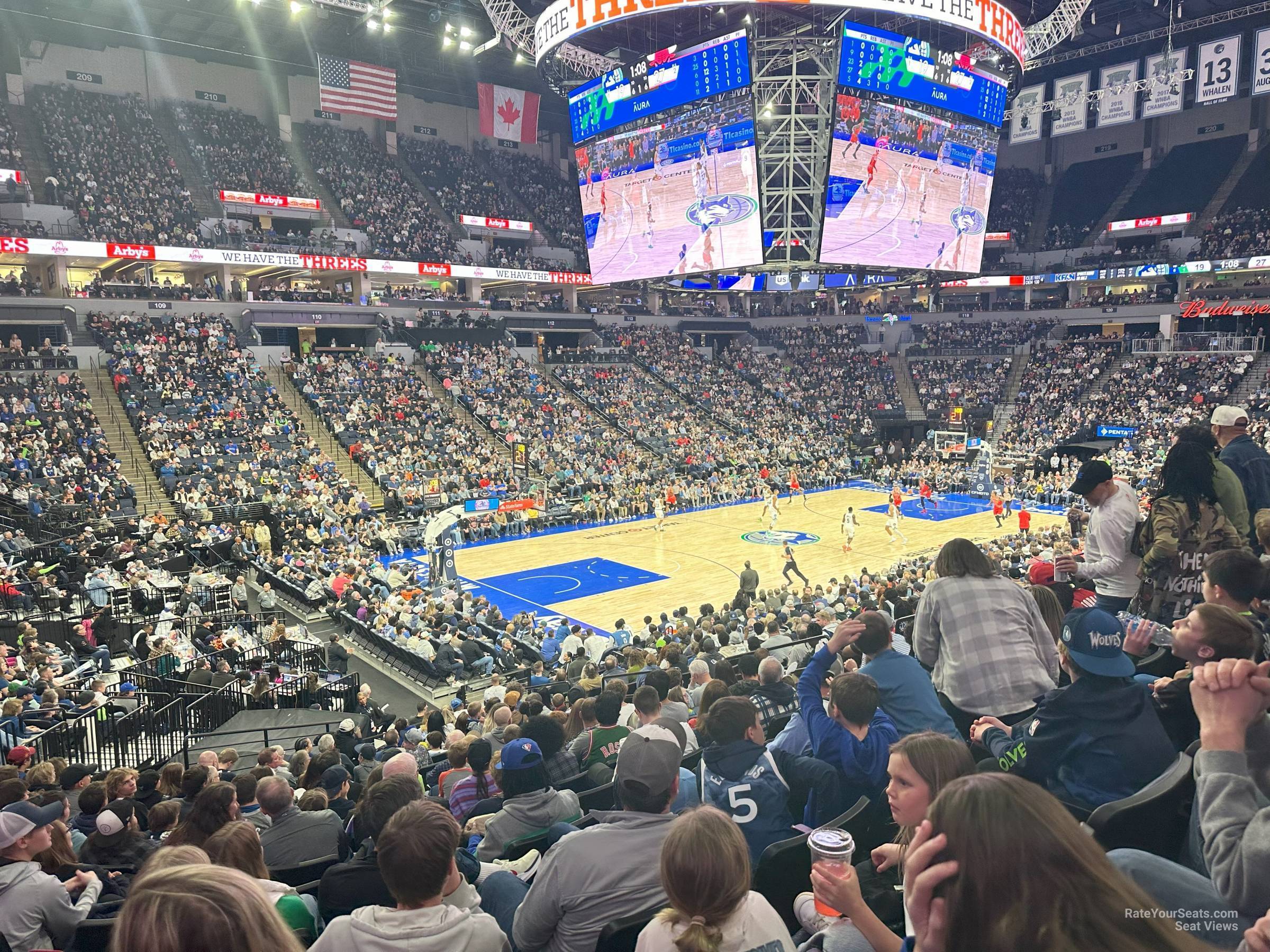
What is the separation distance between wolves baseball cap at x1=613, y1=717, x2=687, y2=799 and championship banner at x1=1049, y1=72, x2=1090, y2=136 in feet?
157

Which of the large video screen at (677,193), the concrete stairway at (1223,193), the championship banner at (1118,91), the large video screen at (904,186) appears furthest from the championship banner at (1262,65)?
the large video screen at (677,193)

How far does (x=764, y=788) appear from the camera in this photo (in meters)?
4.16

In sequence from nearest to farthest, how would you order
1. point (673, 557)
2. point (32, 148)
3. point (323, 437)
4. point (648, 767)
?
point (648, 767)
point (673, 557)
point (323, 437)
point (32, 148)

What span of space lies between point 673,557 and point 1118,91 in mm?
32467

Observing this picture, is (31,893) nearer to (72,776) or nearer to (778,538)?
(72,776)

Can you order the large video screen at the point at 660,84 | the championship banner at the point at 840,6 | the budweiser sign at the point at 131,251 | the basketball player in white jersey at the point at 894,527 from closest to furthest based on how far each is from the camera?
the championship banner at the point at 840,6
the large video screen at the point at 660,84
the basketball player in white jersey at the point at 894,527
the budweiser sign at the point at 131,251

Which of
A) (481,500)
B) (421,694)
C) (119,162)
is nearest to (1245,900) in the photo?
(421,694)

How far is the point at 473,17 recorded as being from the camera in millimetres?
39719

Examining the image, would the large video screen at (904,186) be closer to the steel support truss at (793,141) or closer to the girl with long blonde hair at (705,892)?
the steel support truss at (793,141)

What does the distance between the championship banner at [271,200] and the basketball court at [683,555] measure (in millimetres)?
24168

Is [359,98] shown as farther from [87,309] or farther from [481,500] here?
[481,500]

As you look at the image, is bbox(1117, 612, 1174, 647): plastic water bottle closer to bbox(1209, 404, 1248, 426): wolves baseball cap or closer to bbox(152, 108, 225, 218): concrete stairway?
bbox(1209, 404, 1248, 426): wolves baseball cap

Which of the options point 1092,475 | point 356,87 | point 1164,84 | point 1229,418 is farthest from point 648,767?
point 356,87

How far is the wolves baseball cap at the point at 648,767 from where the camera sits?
3484 mm
